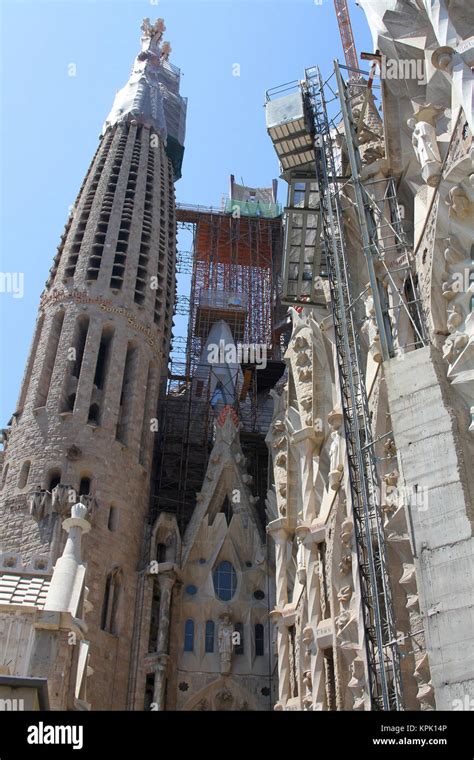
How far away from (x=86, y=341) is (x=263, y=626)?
9273mm

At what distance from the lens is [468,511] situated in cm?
1173

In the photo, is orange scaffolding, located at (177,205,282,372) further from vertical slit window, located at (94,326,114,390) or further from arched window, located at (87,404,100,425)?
arched window, located at (87,404,100,425)

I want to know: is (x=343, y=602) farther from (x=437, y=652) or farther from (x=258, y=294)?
(x=258, y=294)

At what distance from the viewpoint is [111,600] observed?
22.0 meters

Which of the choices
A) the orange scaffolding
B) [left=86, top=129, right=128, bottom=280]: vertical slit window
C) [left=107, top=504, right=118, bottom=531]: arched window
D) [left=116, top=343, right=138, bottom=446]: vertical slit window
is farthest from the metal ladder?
the orange scaffolding

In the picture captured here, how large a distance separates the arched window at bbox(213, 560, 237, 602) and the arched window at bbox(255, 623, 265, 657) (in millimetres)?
1105

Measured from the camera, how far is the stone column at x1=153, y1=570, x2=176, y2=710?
20.9 m

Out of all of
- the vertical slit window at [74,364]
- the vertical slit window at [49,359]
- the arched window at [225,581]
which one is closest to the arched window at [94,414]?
the vertical slit window at [74,364]

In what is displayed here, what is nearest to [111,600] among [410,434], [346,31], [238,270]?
[410,434]

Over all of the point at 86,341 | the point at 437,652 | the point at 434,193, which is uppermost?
the point at 86,341

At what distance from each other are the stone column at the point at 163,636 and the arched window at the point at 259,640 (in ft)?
7.78
